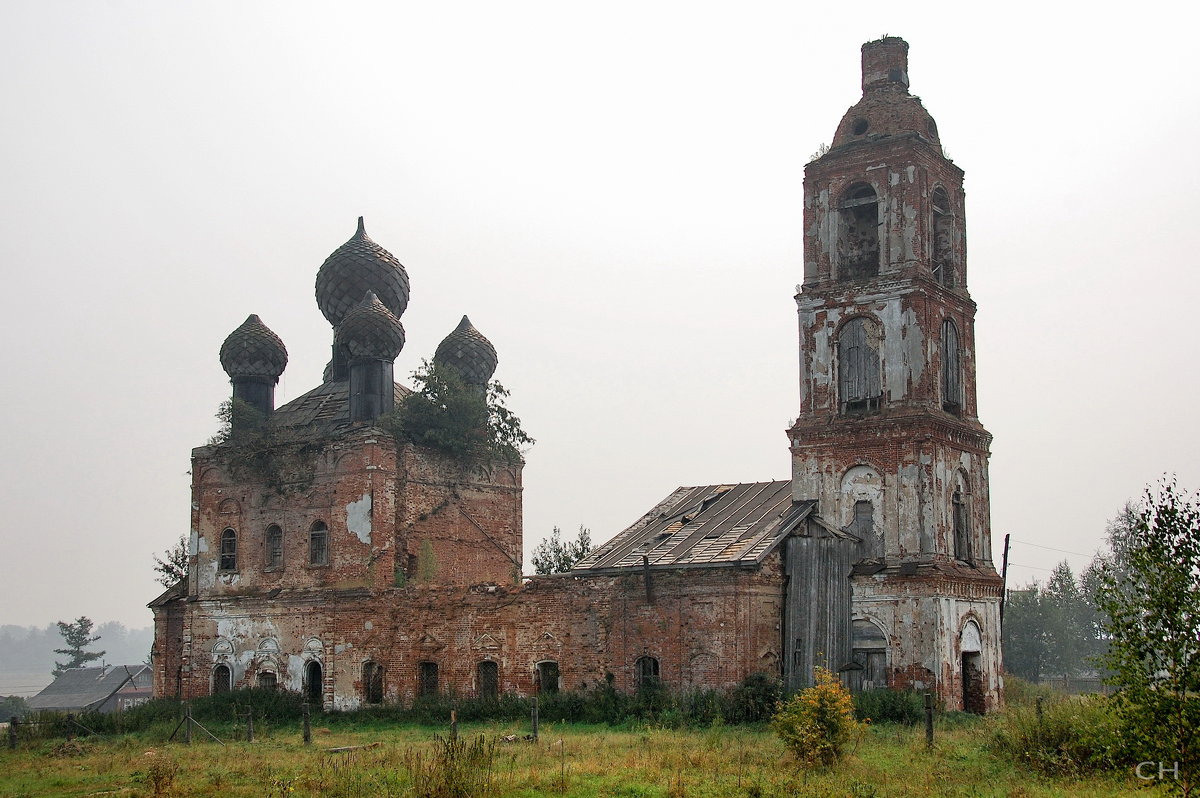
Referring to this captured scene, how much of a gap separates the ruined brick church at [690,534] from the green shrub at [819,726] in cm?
575

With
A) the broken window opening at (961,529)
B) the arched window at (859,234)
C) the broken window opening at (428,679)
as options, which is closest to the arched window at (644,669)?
the broken window opening at (428,679)

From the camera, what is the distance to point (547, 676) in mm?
24781

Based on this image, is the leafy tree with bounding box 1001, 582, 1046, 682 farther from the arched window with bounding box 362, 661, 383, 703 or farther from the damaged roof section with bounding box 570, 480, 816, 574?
the arched window with bounding box 362, 661, 383, 703

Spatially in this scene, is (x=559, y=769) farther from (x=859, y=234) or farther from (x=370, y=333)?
(x=859, y=234)

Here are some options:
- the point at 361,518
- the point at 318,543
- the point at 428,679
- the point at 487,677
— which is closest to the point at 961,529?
the point at 487,677

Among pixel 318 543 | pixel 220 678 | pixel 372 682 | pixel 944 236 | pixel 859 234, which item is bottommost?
pixel 220 678

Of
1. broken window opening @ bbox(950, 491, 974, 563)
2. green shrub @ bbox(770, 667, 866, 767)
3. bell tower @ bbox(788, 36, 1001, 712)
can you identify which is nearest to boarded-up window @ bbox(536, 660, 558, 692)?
bell tower @ bbox(788, 36, 1001, 712)

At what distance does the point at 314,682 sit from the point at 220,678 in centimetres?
286

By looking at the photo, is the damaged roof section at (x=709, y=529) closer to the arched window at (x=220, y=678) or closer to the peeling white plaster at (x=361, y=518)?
the peeling white plaster at (x=361, y=518)

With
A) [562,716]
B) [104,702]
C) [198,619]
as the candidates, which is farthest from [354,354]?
[104,702]

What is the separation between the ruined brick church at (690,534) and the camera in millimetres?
23281

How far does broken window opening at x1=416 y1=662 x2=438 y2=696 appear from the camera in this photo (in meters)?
25.8

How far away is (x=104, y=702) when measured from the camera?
46062 millimetres

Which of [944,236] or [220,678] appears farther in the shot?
[220,678]
